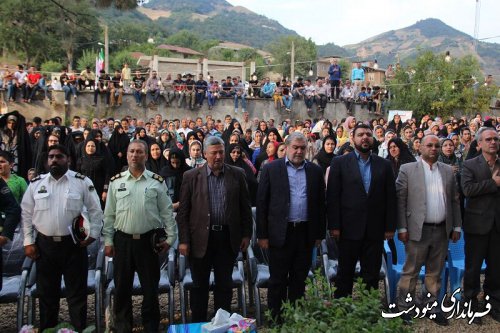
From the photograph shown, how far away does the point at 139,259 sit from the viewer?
469 centimetres

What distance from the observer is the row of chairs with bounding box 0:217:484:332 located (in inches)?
193

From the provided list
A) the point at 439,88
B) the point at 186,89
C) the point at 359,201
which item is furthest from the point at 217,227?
the point at 439,88

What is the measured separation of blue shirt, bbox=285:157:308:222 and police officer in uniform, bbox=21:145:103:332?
5.80 ft

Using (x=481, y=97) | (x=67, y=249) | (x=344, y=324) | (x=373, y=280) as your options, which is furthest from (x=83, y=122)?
(x=481, y=97)

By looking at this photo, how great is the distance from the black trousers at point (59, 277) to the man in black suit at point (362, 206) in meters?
2.33

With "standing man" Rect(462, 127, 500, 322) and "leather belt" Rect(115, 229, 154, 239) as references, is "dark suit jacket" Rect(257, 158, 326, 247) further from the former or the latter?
"standing man" Rect(462, 127, 500, 322)

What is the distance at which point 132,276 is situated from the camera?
4762mm

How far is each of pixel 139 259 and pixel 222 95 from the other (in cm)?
1666

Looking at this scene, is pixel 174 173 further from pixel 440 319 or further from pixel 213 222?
pixel 440 319

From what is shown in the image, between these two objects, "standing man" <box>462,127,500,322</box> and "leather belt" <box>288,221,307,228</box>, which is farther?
"standing man" <box>462,127,500,322</box>

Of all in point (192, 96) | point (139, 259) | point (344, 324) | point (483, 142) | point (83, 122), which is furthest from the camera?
point (192, 96)

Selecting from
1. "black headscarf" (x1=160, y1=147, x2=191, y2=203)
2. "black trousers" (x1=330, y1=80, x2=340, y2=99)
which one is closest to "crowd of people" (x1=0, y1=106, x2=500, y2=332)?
"black headscarf" (x1=160, y1=147, x2=191, y2=203)

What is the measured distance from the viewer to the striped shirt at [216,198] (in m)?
4.82

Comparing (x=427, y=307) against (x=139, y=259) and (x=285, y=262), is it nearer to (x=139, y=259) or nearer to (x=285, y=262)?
(x=285, y=262)
